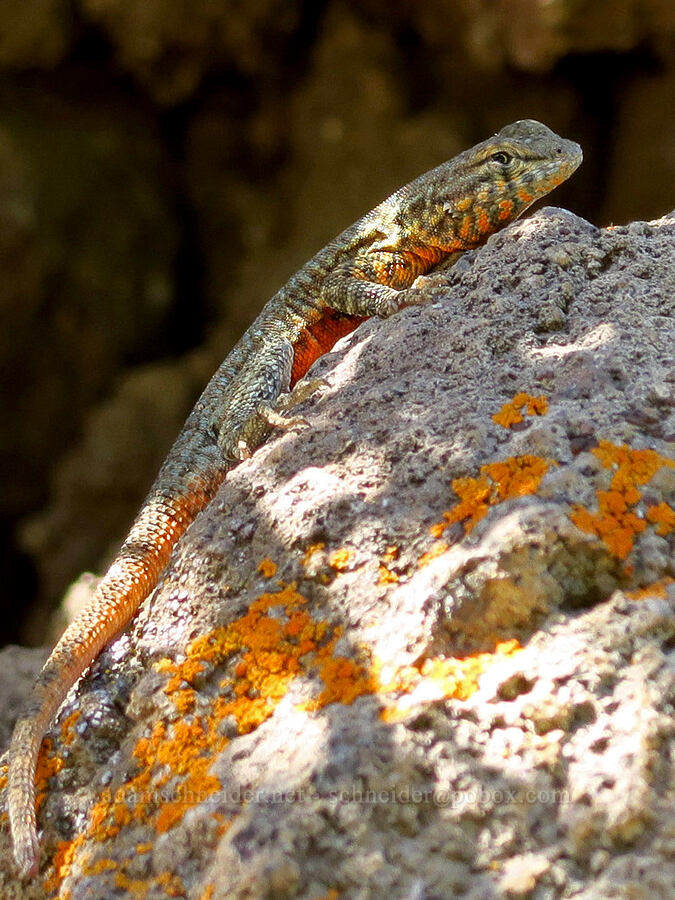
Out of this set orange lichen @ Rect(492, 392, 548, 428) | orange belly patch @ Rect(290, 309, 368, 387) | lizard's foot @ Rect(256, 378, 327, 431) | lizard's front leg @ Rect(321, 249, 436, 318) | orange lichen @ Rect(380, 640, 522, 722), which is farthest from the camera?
orange belly patch @ Rect(290, 309, 368, 387)

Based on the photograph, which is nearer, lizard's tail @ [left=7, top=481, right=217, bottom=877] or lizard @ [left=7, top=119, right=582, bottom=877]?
lizard's tail @ [left=7, top=481, right=217, bottom=877]

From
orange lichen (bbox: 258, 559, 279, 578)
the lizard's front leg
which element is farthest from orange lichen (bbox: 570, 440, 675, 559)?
the lizard's front leg

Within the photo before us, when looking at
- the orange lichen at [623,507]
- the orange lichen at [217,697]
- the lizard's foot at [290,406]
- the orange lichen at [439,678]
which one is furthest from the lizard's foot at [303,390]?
Result: the orange lichen at [439,678]

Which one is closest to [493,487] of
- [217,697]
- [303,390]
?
[217,697]

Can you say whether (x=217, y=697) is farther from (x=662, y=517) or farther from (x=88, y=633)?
(x=662, y=517)

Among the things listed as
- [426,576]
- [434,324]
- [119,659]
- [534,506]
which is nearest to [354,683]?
[426,576]

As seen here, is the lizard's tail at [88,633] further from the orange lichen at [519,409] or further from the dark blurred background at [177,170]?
the dark blurred background at [177,170]

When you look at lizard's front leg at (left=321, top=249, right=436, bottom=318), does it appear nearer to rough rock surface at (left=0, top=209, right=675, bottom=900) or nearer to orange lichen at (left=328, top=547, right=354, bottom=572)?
rough rock surface at (left=0, top=209, right=675, bottom=900)

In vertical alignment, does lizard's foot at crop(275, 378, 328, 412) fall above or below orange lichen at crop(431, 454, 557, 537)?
above

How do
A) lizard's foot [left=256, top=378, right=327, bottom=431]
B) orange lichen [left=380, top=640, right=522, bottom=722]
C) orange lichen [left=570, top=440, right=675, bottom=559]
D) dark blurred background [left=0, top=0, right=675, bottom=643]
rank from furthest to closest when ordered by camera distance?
1. dark blurred background [left=0, top=0, right=675, bottom=643]
2. lizard's foot [left=256, top=378, right=327, bottom=431]
3. orange lichen [left=570, top=440, right=675, bottom=559]
4. orange lichen [left=380, top=640, right=522, bottom=722]
